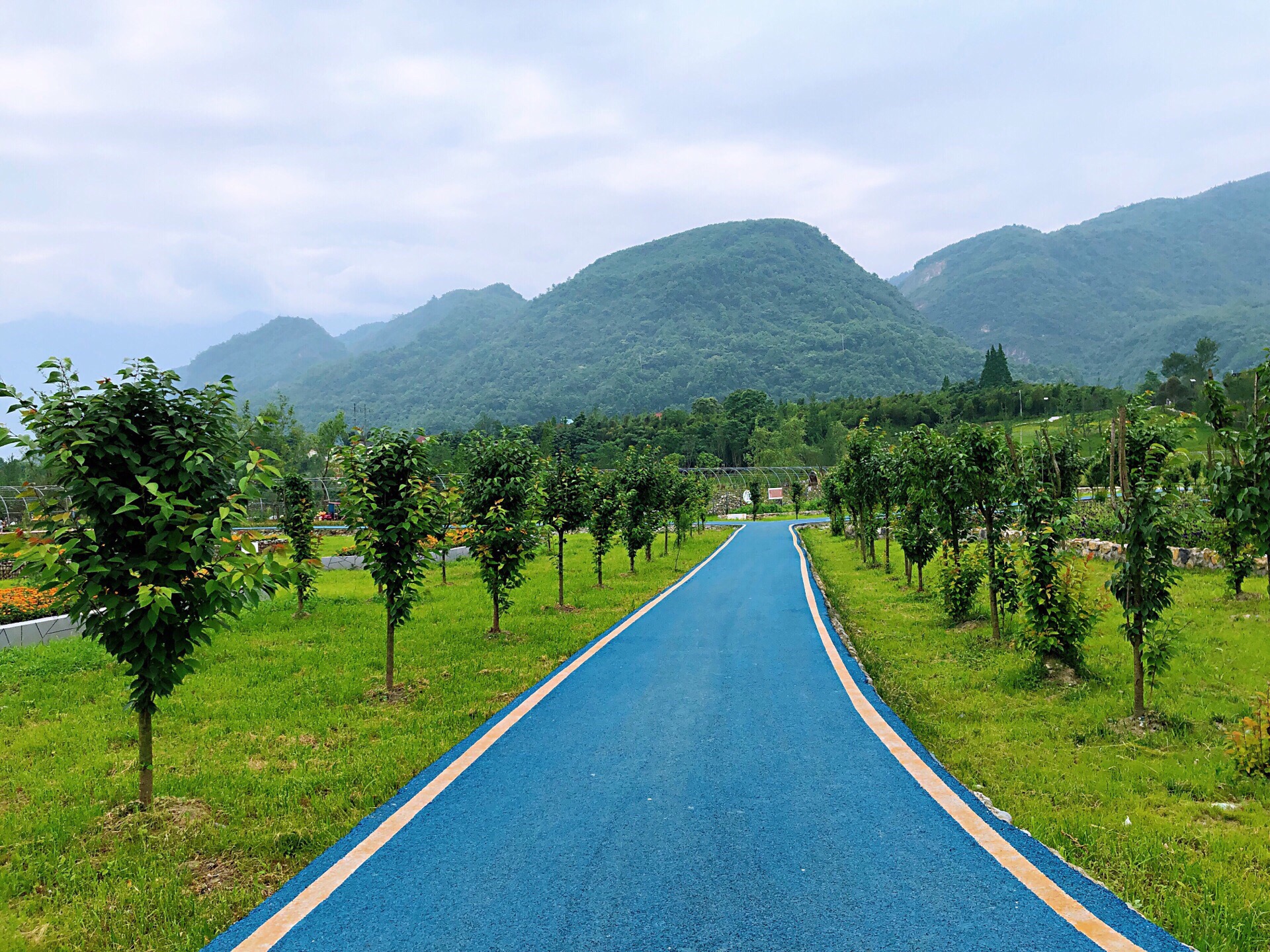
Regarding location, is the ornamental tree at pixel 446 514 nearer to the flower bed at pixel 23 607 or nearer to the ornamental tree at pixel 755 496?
the flower bed at pixel 23 607

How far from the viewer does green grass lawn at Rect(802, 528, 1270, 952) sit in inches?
148

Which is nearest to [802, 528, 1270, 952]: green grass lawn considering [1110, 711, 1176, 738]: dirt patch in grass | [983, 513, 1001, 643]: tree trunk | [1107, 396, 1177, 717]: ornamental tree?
[1110, 711, 1176, 738]: dirt patch in grass

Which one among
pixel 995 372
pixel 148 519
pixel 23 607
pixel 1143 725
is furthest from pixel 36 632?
pixel 995 372

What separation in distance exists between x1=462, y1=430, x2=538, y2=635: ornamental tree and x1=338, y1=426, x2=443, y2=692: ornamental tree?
2.76 m

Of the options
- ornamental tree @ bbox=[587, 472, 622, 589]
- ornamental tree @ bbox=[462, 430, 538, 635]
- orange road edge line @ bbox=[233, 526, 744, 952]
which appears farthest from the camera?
ornamental tree @ bbox=[587, 472, 622, 589]

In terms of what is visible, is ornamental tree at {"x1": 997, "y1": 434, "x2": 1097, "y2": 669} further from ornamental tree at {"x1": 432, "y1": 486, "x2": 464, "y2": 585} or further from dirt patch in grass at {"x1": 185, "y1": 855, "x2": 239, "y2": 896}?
dirt patch in grass at {"x1": 185, "y1": 855, "x2": 239, "y2": 896}

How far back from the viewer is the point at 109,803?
5.39 meters

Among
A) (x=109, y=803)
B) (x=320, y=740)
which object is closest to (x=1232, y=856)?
(x=320, y=740)

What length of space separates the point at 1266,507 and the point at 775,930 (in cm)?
440

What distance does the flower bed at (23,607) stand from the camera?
1321cm

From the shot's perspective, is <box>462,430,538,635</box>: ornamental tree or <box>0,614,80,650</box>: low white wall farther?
<box>0,614,80,650</box>: low white wall

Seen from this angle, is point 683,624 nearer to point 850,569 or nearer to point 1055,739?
point 1055,739

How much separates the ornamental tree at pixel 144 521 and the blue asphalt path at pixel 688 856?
6.44ft

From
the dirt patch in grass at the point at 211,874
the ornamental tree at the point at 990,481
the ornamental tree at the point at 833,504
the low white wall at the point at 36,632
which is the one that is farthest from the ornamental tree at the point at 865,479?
the low white wall at the point at 36,632
